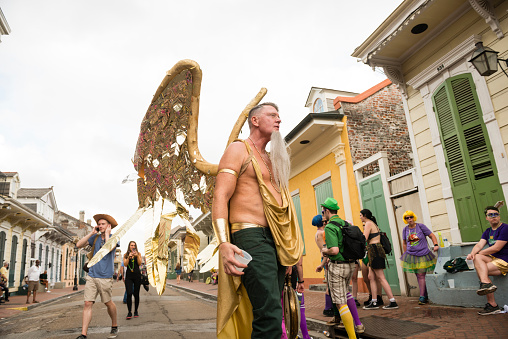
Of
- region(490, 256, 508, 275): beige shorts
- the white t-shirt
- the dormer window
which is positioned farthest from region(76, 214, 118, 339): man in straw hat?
the white t-shirt

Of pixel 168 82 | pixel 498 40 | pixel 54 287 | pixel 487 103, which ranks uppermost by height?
pixel 498 40

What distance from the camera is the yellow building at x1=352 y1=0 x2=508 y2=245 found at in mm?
6375

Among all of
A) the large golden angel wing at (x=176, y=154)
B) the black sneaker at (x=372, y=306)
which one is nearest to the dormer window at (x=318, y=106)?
the black sneaker at (x=372, y=306)

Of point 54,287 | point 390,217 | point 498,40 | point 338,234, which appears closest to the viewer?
point 338,234

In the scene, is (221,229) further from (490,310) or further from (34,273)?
(34,273)

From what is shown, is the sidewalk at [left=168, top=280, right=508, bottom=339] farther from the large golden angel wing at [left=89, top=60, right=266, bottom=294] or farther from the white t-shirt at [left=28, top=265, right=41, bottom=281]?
the white t-shirt at [left=28, top=265, right=41, bottom=281]

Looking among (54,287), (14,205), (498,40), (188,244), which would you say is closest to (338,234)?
(188,244)

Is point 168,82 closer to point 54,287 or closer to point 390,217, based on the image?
point 390,217

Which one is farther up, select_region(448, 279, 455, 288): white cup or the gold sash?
the gold sash

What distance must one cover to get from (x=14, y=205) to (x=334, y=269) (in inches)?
729

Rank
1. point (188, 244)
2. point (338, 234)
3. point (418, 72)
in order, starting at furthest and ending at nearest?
point (418, 72) → point (338, 234) → point (188, 244)

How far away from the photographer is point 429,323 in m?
4.80

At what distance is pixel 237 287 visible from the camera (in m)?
1.98

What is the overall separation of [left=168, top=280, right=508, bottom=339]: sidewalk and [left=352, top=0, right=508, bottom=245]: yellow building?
175 centimetres
